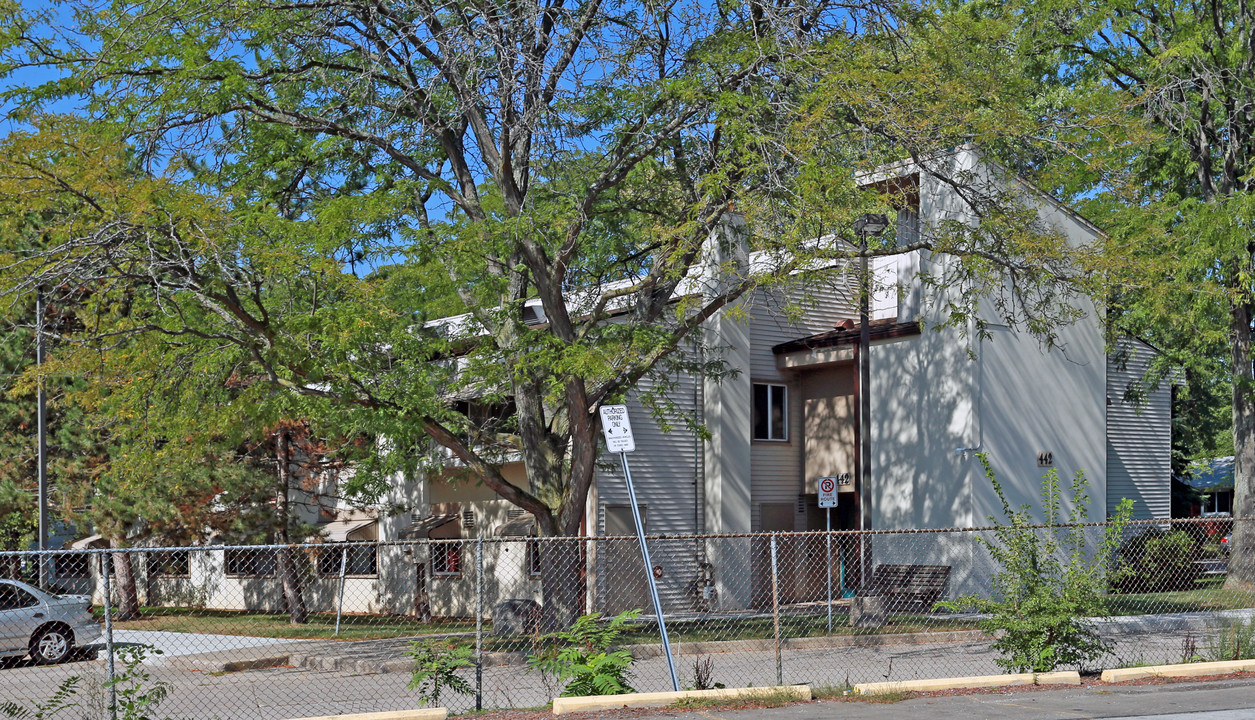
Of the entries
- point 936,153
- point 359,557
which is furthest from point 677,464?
point 936,153

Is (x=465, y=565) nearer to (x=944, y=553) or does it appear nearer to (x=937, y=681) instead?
(x=944, y=553)

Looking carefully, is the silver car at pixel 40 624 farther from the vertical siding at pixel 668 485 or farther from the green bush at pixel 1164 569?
the green bush at pixel 1164 569

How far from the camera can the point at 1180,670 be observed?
12.1 meters

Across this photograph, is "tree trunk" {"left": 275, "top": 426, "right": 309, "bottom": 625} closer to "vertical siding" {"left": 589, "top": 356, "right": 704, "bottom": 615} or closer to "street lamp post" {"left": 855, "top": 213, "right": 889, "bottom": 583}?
"vertical siding" {"left": 589, "top": 356, "right": 704, "bottom": 615}

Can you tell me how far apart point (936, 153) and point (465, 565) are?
1568 centimetres

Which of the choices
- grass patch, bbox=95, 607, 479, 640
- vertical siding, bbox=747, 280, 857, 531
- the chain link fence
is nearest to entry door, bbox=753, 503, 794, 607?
the chain link fence

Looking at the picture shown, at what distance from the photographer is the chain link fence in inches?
504

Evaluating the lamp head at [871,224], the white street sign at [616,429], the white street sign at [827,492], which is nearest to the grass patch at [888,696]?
the white street sign at [616,429]

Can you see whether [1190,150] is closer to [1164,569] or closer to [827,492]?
[1164,569]

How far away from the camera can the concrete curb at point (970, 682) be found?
11.3 m

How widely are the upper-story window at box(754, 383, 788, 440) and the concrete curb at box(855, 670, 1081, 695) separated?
16.4 metres

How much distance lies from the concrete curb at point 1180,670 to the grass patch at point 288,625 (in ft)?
38.9

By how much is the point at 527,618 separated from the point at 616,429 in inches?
304

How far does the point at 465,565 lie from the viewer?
27.0 metres
